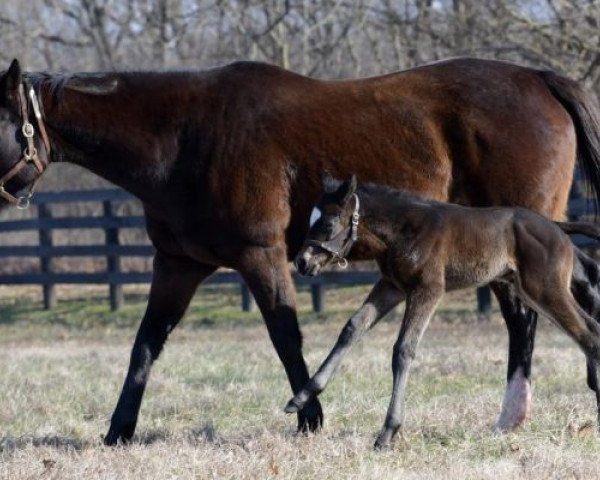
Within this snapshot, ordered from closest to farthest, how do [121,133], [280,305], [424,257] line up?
[424,257], [280,305], [121,133]

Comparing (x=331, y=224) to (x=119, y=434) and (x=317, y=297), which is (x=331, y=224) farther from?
(x=317, y=297)

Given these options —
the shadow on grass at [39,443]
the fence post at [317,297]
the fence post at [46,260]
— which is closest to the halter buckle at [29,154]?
the shadow on grass at [39,443]

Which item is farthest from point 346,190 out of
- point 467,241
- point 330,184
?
point 467,241

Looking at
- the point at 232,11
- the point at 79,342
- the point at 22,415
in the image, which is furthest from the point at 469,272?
the point at 232,11

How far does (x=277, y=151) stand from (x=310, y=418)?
1369 mm

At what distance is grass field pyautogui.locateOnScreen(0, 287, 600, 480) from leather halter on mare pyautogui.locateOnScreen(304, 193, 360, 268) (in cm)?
88

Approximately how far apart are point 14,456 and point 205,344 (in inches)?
276

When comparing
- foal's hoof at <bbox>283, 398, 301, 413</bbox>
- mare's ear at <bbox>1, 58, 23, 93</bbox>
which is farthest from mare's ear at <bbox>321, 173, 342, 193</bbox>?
mare's ear at <bbox>1, 58, 23, 93</bbox>

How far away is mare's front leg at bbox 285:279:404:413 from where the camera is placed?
5973 millimetres

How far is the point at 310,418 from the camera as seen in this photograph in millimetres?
6457

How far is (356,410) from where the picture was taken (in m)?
7.29

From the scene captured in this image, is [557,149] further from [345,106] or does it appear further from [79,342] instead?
[79,342]

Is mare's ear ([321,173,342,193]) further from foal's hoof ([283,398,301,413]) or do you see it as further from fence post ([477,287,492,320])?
fence post ([477,287,492,320])

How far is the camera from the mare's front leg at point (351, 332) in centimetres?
597
